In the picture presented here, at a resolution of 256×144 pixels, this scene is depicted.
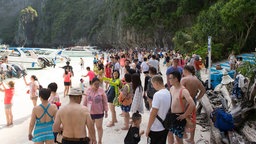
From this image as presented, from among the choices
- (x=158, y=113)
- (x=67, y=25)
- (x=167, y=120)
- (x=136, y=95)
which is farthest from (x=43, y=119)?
(x=67, y=25)

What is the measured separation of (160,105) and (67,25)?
9223 cm

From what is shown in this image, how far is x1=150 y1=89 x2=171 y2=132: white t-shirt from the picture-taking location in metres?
4.23

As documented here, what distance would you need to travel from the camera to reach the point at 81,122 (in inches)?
154

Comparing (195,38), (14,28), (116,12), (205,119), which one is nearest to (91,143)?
(205,119)

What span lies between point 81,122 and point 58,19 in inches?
3734

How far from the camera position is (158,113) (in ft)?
14.2

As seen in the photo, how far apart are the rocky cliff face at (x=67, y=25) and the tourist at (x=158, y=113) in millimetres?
53137

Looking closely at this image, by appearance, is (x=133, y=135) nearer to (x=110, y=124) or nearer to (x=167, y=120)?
(x=167, y=120)

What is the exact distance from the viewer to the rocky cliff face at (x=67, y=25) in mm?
70688

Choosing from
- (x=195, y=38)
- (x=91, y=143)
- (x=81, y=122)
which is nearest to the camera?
(x=81, y=122)

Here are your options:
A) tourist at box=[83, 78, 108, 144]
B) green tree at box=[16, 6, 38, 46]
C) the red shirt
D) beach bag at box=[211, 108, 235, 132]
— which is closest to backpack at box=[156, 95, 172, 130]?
beach bag at box=[211, 108, 235, 132]

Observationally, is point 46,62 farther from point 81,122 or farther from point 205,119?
point 81,122

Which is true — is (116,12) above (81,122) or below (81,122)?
above

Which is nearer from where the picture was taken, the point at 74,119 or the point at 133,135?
the point at 74,119
